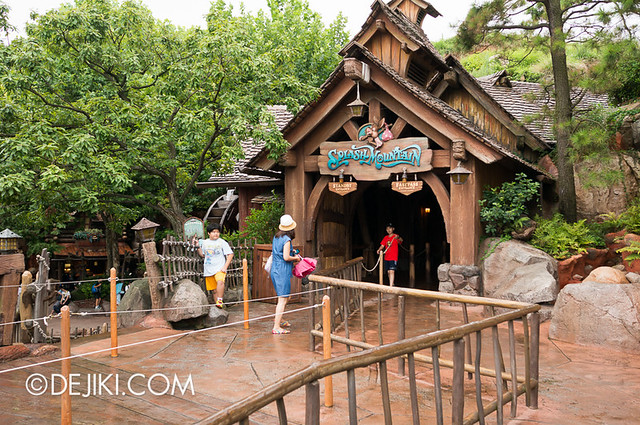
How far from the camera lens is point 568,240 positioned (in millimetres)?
10727

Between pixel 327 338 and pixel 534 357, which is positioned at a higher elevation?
pixel 327 338

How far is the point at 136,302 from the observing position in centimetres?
957

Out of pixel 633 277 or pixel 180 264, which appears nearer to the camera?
pixel 633 277

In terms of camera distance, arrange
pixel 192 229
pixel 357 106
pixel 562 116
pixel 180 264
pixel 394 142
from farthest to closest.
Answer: pixel 562 116 → pixel 394 142 → pixel 357 106 → pixel 192 229 → pixel 180 264

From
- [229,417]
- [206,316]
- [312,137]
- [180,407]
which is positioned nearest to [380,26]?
[312,137]

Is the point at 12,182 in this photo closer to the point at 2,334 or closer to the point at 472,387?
the point at 2,334

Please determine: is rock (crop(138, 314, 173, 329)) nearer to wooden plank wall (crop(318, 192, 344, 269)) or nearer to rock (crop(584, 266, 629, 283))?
wooden plank wall (crop(318, 192, 344, 269))

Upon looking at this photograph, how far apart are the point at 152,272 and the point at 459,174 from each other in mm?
5854

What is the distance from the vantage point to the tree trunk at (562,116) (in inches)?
476

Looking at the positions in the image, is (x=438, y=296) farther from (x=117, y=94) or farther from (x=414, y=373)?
(x=117, y=94)

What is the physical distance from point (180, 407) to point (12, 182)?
18.6ft

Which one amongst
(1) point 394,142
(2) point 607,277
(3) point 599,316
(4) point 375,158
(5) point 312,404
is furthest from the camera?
(4) point 375,158

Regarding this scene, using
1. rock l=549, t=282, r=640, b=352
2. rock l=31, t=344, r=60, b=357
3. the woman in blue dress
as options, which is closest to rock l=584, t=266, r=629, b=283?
rock l=549, t=282, r=640, b=352

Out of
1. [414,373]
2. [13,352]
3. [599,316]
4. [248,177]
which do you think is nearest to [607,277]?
[599,316]
